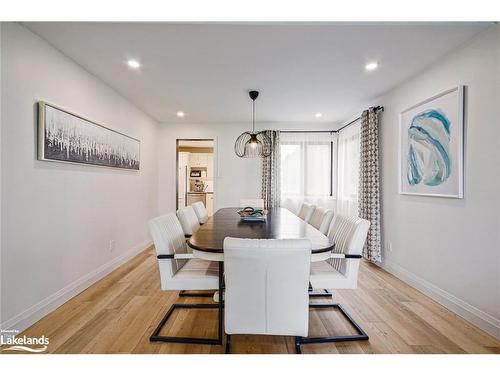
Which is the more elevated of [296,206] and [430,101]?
[430,101]

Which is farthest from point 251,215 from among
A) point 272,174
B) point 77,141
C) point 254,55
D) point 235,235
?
point 272,174

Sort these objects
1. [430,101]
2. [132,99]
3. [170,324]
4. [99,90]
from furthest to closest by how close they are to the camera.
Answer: [132,99] → [99,90] → [430,101] → [170,324]

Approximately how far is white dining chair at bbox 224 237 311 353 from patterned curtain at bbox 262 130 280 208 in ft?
12.2

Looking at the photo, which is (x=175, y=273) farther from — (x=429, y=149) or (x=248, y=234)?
(x=429, y=149)

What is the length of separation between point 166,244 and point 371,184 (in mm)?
2994

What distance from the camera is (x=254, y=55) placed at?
8.25 ft

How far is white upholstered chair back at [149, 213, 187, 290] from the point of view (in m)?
1.98

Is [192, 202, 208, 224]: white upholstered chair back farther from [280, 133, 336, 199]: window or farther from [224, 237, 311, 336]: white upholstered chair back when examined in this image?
[224, 237, 311, 336]: white upholstered chair back

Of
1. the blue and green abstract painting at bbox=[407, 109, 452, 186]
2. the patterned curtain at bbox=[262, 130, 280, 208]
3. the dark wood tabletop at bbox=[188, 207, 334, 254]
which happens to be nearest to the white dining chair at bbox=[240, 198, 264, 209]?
the patterned curtain at bbox=[262, 130, 280, 208]

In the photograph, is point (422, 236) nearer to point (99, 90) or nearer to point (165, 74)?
point (165, 74)

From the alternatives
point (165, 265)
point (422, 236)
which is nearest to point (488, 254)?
point (422, 236)

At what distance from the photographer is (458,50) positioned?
241 centimetres
